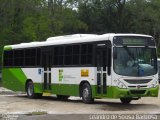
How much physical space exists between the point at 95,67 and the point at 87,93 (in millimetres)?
1366

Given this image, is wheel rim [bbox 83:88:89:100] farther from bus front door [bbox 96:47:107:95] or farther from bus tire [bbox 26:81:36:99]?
bus tire [bbox 26:81:36:99]

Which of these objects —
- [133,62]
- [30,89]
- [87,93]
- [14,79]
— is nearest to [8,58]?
[14,79]

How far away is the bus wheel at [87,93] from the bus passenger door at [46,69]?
12.0 feet

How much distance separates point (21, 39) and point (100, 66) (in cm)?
3674

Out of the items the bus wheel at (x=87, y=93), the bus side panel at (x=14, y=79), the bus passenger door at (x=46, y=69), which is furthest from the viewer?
the bus side panel at (x=14, y=79)

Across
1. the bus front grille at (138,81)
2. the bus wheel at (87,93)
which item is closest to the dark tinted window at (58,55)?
the bus wheel at (87,93)

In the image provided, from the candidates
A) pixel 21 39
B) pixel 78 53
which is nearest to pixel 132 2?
pixel 21 39

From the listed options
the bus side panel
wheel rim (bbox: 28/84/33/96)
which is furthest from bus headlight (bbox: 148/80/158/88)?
the bus side panel

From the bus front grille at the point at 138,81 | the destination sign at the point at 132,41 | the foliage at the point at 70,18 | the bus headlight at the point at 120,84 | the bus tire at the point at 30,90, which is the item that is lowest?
the bus tire at the point at 30,90

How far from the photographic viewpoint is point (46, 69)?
1101 inches

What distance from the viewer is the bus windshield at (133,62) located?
22.2m

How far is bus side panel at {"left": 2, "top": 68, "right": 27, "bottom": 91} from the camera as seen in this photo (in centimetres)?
3053

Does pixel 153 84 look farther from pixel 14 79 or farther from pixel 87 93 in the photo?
pixel 14 79

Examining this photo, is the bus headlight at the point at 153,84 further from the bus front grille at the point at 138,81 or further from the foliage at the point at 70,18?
the foliage at the point at 70,18
